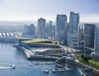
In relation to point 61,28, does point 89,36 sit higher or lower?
lower

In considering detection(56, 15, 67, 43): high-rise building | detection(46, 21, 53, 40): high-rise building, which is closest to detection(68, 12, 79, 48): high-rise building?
detection(56, 15, 67, 43): high-rise building

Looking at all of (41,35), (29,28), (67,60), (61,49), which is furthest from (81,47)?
(29,28)

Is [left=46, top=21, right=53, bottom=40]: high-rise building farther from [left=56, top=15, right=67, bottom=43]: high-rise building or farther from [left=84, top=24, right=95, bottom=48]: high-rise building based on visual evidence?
[left=84, top=24, right=95, bottom=48]: high-rise building

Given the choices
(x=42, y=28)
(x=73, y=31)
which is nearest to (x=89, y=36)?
(x=73, y=31)

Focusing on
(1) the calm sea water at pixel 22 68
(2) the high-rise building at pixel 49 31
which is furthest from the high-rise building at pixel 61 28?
(1) the calm sea water at pixel 22 68

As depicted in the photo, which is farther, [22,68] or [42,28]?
[42,28]

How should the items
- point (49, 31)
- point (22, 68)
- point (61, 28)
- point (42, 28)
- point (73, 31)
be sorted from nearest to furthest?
point (22, 68) → point (73, 31) → point (61, 28) → point (49, 31) → point (42, 28)

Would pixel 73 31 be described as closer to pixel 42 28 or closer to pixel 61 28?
pixel 61 28

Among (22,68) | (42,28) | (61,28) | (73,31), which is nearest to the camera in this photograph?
(22,68)
